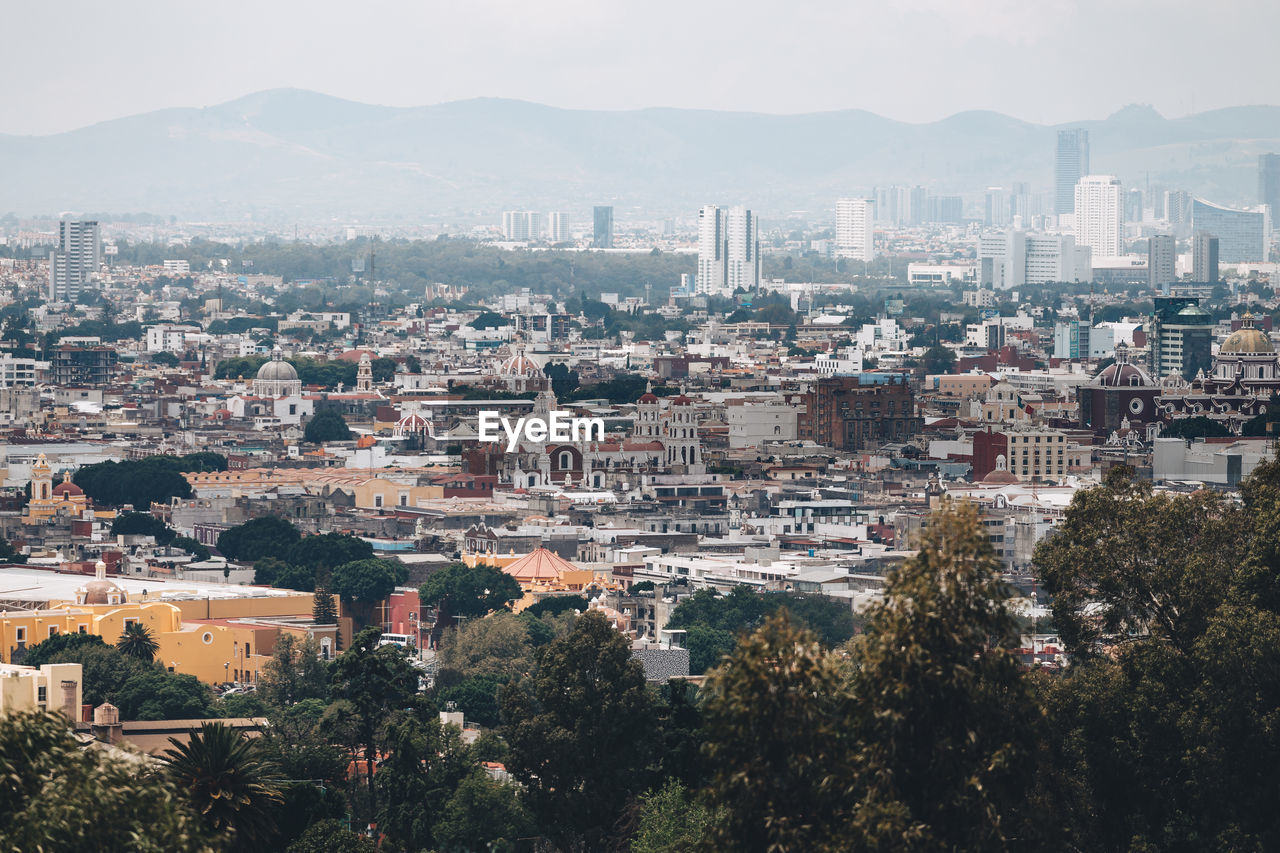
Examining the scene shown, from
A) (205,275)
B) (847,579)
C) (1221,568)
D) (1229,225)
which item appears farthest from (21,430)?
(1229,225)

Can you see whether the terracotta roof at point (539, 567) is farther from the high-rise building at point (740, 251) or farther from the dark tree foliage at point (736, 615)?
the high-rise building at point (740, 251)

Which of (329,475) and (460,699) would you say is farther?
(329,475)

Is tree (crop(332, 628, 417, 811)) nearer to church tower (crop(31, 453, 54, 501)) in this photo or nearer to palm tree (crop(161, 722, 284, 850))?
palm tree (crop(161, 722, 284, 850))

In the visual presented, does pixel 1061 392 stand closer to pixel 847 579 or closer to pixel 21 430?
pixel 21 430

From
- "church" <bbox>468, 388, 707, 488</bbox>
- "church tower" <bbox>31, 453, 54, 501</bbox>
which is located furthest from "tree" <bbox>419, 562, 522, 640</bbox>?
"church" <bbox>468, 388, 707, 488</bbox>

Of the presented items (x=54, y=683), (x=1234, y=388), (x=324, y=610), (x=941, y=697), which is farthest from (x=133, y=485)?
(x=941, y=697)
